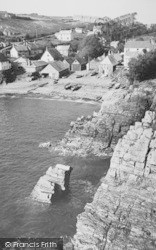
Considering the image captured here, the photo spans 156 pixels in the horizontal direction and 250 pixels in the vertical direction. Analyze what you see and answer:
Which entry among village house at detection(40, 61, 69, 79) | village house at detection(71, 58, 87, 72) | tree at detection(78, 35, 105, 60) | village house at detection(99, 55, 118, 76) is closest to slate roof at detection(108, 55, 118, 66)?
village house at detection(99, 55, 118, 76)

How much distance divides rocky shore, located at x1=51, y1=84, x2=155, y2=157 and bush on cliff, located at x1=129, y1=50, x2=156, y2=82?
16966mm

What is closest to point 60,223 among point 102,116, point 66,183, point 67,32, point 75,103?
point 66,183

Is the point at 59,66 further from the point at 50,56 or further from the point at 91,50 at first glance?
the point at 91,50

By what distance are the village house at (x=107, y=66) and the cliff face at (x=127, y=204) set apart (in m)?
68.3

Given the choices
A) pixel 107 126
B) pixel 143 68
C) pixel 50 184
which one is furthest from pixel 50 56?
pixel 50 184

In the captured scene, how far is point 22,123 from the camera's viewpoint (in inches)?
2815

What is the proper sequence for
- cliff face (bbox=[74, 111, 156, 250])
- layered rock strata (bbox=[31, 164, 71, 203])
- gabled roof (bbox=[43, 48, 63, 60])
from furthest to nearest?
gabled roof (bbox=[43, 48, 63, 60])
layered rock strata (bbox=[31, 164, 71, 203])
cliff face (bbox=[74, 111, 156, 250])

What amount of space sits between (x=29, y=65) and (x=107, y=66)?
29.2m

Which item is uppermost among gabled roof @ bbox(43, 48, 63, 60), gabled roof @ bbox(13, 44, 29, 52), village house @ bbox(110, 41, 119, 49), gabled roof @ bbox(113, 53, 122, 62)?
village house @ bbox(110, 41, 119, 49)

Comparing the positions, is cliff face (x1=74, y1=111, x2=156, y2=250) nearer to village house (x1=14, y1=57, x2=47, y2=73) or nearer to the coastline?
the coastline

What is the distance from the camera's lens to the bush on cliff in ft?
253

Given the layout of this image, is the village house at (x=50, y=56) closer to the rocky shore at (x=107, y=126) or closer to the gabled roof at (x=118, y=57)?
the gabled roof at (x=118, y=57)

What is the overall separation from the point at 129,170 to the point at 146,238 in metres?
10.1

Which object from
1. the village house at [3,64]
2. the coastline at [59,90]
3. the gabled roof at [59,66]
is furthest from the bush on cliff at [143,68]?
the village house at [3,64]
